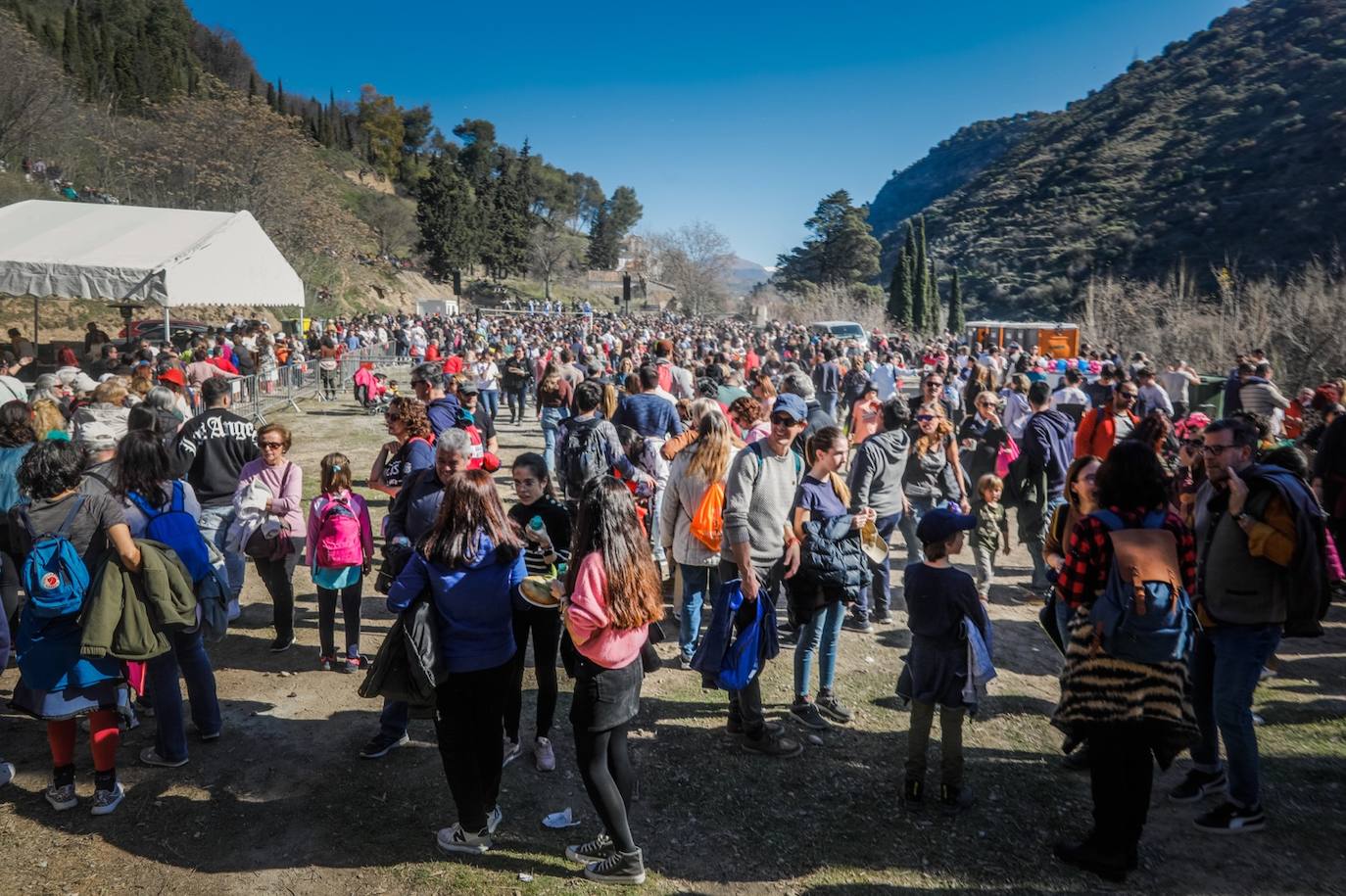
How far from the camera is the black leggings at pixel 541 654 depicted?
3.81 meters

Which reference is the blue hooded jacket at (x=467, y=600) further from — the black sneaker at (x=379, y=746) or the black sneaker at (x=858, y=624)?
the black sneaker at (x=858, y=624)

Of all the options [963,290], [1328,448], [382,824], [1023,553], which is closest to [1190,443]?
[1328,448]

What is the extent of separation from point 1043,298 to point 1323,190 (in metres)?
16.5

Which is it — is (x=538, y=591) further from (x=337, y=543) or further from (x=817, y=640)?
(x=337, y=543)

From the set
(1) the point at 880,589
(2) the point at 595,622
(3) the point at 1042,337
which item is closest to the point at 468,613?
(2) the point at 595,622

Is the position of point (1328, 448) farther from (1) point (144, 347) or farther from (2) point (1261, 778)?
(1) point (144, 347)

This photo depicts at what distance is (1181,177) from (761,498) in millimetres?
71285

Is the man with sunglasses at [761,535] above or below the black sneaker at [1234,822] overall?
above

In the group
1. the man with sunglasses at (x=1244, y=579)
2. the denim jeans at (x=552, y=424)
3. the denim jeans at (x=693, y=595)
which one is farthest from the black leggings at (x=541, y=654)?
the denim jeans at (x=552, y=424)

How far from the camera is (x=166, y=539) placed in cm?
379

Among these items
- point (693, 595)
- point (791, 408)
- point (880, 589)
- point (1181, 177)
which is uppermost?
point (1181, 177)

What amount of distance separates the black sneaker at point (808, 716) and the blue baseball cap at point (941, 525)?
1352mm

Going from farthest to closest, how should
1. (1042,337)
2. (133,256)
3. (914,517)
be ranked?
(1042,337) → (133,256) → (914,517)

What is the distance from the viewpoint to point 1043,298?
57.2 m
